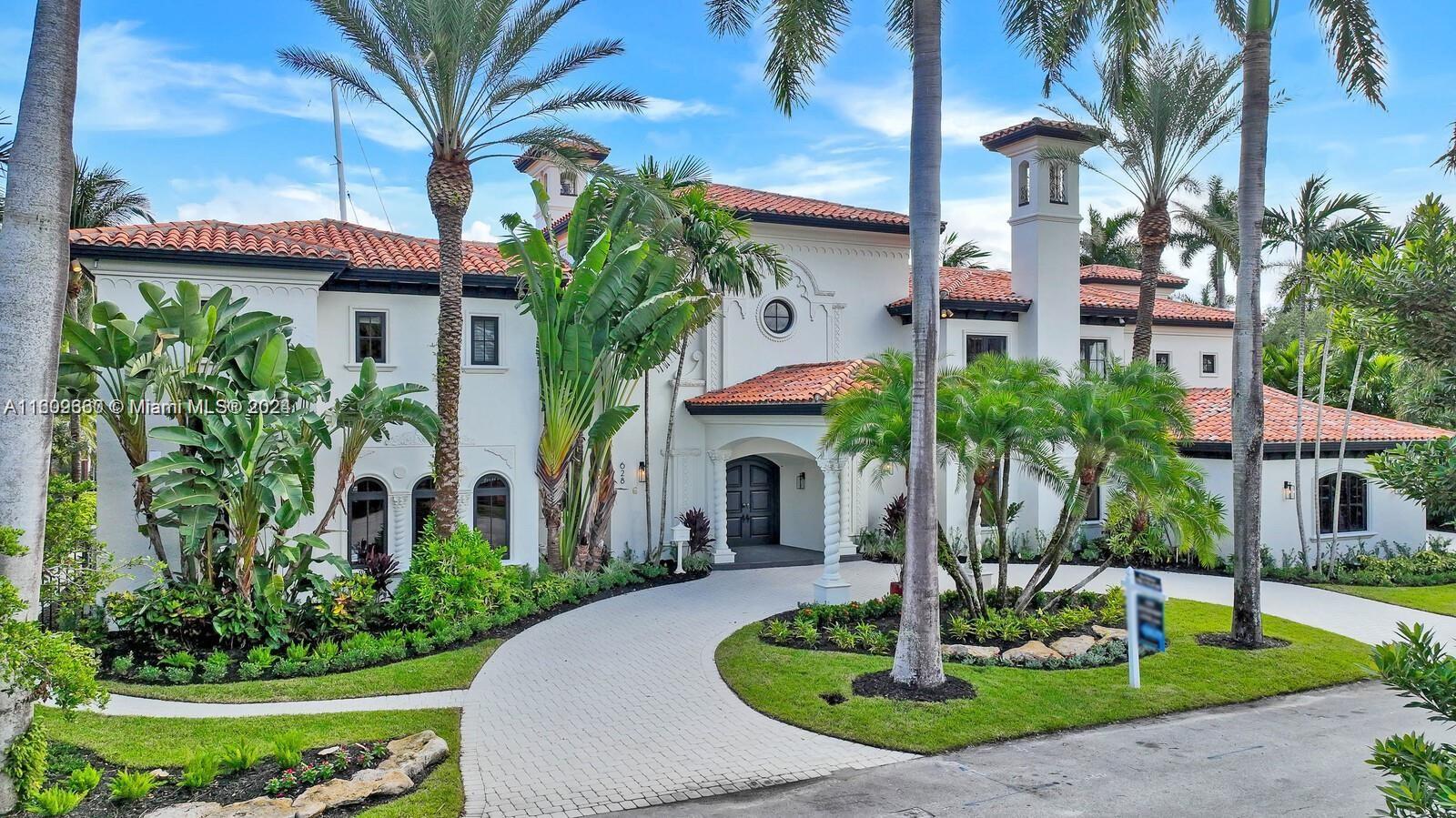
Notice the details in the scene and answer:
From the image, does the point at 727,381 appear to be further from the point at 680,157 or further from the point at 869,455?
the point at 869,455

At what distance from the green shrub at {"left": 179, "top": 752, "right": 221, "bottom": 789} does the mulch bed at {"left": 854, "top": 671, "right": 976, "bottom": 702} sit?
22.7ft

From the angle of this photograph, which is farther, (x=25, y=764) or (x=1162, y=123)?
(x=1162, y=123)

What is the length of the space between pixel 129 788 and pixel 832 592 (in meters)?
10.9

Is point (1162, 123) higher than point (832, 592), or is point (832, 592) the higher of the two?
point (1162, 123)

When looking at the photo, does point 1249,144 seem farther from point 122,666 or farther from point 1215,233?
point 122,666

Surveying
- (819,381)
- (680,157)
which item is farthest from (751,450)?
(680,157)

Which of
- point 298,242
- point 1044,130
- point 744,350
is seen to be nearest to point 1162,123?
point 1044,130

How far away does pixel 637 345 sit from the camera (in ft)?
59.1

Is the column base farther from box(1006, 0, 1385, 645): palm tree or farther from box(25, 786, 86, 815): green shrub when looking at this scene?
box(25, 786, 86, 815): green shrub

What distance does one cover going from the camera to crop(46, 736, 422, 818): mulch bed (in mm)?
7750

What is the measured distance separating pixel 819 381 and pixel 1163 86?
401 inches

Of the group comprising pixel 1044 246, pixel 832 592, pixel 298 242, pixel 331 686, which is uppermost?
pixel 1044 246

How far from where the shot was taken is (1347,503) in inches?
853

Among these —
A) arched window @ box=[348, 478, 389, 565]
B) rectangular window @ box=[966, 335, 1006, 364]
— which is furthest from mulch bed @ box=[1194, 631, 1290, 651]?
arched window @ box=[348, 478, 389, 565]
